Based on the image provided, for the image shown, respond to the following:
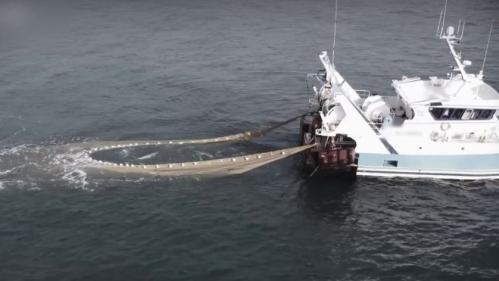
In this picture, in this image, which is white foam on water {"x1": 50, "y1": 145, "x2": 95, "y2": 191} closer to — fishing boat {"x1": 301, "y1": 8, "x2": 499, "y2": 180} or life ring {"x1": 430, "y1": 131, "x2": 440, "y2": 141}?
fishing boat {"x1": 301, "y1": 8, "x2": 499, "y2": 180}

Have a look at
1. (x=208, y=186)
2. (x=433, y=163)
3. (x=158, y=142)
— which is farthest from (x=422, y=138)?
(x=158, y=142)

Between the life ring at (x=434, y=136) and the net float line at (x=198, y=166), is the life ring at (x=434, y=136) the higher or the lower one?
the higher one

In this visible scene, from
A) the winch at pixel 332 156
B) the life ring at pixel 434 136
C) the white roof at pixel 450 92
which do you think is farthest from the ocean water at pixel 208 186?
the white roof at pixel 450 92

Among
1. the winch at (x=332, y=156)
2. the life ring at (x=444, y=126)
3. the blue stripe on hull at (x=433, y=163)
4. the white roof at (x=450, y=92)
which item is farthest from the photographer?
the winch at (x=332, y=156)

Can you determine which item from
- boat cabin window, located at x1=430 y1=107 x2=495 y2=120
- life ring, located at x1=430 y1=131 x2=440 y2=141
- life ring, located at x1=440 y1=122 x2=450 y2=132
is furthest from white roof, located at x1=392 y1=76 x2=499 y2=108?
life ring, located at x1=430 y1=131 x2=440 y2=141

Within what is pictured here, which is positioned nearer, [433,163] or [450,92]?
[433,163]

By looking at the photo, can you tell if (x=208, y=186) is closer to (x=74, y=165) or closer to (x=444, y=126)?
(x=74, y=165)

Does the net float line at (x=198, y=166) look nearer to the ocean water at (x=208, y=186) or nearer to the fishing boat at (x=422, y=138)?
the ocean water at (x=208, y=186)
